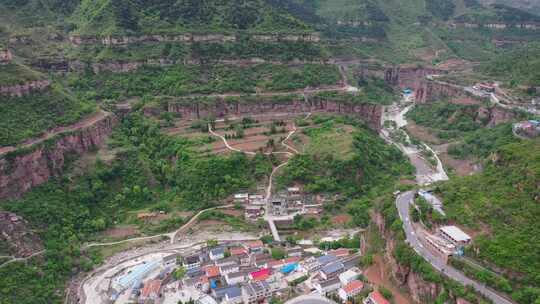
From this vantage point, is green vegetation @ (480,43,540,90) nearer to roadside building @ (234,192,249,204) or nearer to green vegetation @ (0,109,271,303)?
green vegetation @ (0,109,271,303)

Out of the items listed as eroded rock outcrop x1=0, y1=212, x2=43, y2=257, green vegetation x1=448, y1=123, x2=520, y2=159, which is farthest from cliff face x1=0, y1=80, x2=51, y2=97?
green vegetation x1=448, y1=123, x2=520, y2=159

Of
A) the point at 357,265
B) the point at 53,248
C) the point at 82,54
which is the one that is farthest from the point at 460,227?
the point at 82,54

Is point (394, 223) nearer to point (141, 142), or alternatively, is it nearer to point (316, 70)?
point (141, 142)

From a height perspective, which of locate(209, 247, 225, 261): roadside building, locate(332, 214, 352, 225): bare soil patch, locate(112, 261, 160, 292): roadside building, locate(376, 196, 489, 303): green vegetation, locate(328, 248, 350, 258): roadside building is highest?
locate(376, 196, 489, 303): green vegetation

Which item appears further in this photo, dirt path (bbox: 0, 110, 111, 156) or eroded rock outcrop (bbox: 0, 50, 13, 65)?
eroded rock outcrop (bbox: 0, 50, 13, 65)

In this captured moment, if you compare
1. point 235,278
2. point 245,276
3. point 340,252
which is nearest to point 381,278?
point 340,252

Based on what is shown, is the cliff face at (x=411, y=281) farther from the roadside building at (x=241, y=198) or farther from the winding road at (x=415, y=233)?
the roadside building at (x=241, y=198)

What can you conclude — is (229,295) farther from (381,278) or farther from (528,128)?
(528,128)
